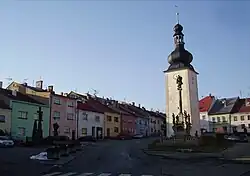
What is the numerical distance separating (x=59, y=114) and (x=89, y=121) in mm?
10000

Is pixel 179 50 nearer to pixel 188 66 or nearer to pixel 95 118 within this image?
pixel 188 66

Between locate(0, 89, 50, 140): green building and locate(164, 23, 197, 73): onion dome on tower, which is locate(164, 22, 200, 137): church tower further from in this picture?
locate(0, 89, 50, 140): green building

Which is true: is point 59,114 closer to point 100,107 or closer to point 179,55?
point 100,107

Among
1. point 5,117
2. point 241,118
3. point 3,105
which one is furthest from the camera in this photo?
point 241,118

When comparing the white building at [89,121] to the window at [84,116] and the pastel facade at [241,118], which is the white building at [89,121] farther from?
the pastel facade at [241,118]

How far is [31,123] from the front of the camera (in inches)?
2191

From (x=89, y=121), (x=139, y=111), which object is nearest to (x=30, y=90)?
(x=89, y=121)

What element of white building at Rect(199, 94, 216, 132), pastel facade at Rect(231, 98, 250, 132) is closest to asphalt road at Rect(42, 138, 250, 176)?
pastel facade at Rect(231, 98, 250, 132)

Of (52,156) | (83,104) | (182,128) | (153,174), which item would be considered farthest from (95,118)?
(153,174)

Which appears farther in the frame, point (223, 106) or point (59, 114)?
point (223, 106)

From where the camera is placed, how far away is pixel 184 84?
2744 inches

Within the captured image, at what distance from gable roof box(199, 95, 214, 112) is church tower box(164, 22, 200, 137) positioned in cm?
2398

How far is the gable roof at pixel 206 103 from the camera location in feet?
308

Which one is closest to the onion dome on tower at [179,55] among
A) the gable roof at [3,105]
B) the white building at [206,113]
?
the white building at [206,113]
